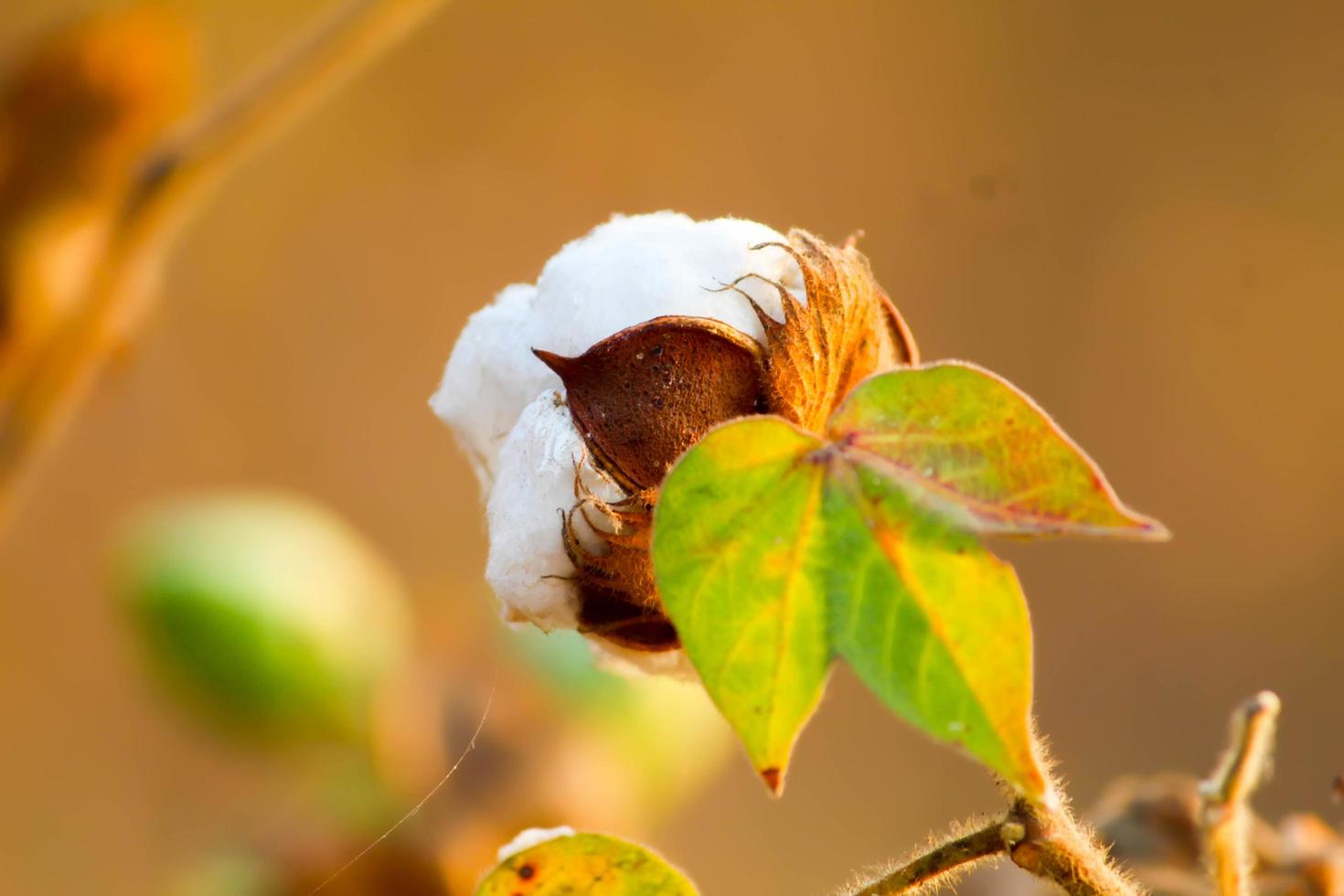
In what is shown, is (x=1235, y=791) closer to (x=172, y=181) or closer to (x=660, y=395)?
(x=660, y=395)

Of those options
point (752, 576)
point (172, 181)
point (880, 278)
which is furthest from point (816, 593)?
point (880, 278)

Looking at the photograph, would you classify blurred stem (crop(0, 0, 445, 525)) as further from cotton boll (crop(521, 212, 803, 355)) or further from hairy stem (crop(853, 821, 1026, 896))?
hairy stem (crop(853, 821, 1026, 896))

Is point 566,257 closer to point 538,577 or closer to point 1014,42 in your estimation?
point 538,577

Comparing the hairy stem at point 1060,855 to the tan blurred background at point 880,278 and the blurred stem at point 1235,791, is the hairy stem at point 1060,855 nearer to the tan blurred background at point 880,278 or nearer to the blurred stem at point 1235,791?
the blurred stem at point 1235,791

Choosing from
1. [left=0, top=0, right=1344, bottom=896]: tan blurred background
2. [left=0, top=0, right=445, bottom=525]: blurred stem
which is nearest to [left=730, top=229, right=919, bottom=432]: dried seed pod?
[left=0, top=0, right=445, bottom=525]: blurred stem

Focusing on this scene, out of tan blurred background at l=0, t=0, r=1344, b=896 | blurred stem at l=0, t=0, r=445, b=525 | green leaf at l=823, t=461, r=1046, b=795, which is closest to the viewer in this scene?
green leaf at l=823, t=461, r=1046, b=795

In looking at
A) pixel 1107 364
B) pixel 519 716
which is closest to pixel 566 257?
pixel 519 716
